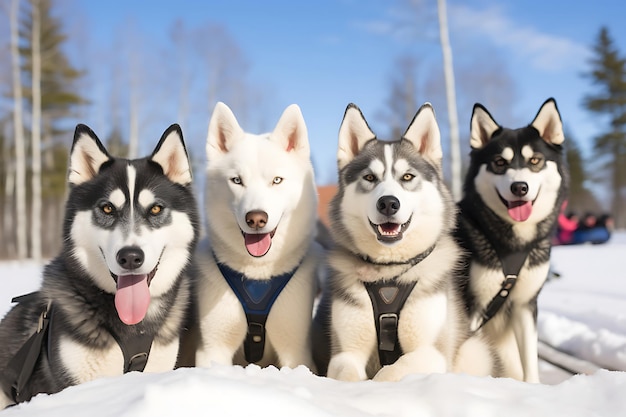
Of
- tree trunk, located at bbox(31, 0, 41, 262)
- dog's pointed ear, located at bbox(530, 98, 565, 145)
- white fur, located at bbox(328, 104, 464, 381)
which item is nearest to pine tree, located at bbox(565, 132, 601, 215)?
tree trunk, located at bbox(31, 0, 41, 262)

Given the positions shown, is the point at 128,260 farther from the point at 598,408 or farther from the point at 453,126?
the point at 453,126

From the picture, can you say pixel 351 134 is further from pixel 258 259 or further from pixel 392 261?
pixel 258 259

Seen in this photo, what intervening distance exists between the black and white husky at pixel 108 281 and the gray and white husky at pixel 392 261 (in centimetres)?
87

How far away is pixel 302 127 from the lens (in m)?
3.02

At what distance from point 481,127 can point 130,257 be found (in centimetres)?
246

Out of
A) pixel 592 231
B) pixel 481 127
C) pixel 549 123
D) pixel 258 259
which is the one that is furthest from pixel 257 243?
pixel 592 231

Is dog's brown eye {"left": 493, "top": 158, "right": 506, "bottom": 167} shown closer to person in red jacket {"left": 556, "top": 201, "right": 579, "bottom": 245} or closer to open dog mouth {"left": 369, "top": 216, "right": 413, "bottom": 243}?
open dog mouth {"left": 369, "top": 216, "right": 413, "bottom": 243}

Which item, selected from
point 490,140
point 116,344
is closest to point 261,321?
point 116,344

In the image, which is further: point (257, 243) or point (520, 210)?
point (520, 210)

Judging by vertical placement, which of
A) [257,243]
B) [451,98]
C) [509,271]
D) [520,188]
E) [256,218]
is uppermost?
[451,98]

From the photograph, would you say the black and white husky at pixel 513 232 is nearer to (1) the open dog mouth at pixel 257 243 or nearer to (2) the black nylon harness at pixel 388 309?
(2) the black nylon harness at pixel 388 309

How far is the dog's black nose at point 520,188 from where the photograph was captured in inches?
119

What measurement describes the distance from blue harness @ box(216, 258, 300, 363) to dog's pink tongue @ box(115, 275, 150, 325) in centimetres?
57

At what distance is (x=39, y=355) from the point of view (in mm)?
2447
